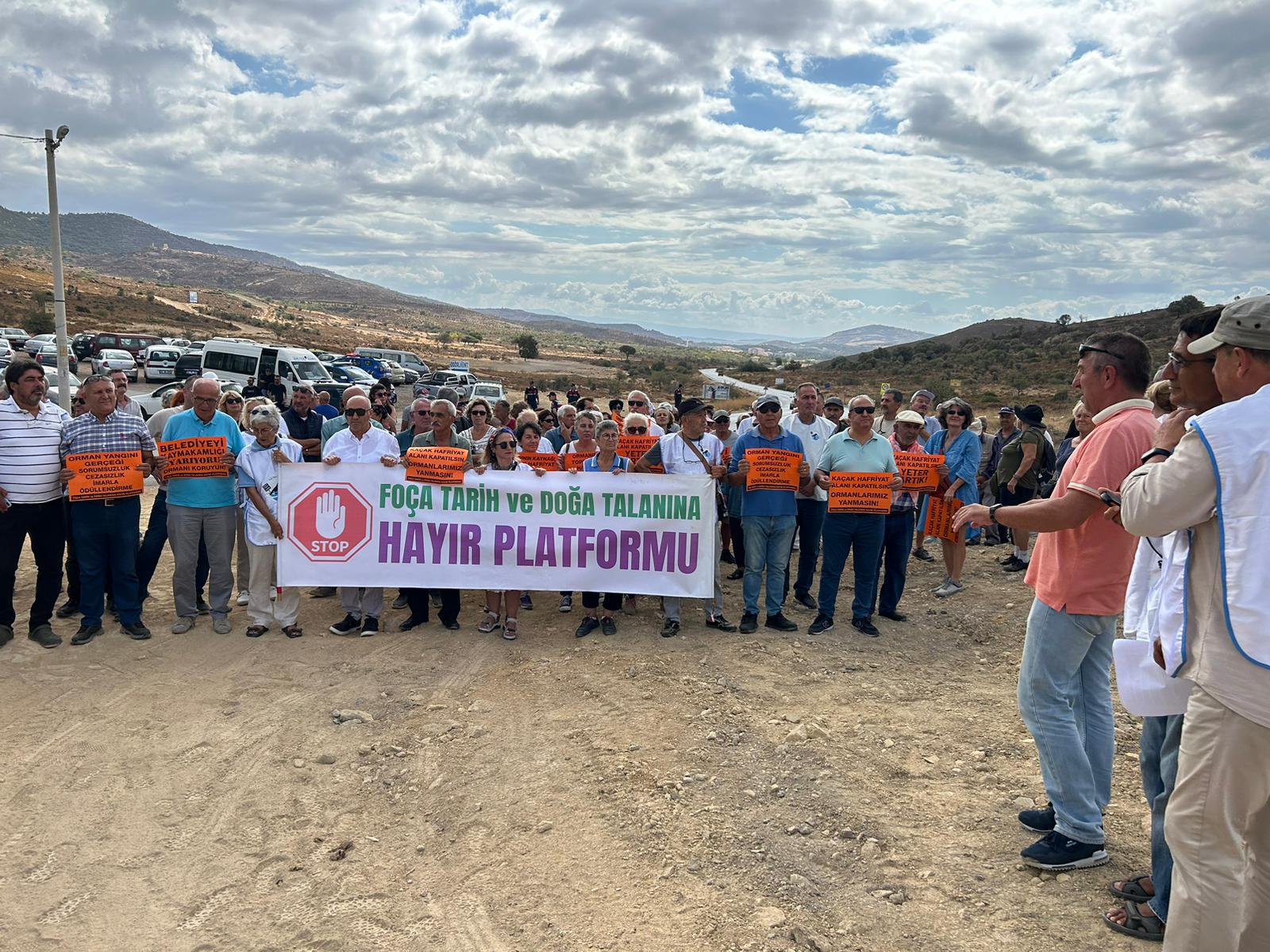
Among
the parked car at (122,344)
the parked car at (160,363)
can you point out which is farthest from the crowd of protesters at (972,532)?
the parked car at (122,344)

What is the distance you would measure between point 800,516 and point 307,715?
5.19 m

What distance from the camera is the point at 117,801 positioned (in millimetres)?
4652

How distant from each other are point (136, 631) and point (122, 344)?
45.7 metres

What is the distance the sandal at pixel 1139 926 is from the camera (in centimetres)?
329

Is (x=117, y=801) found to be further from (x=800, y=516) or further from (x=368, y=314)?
(x=368, y=314)

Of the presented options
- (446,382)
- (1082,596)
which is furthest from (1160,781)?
(446,382)

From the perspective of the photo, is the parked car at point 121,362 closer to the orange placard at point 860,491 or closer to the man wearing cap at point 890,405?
the man wearing cap at point 890,405

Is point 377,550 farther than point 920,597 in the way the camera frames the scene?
No

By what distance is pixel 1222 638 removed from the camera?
2543mm

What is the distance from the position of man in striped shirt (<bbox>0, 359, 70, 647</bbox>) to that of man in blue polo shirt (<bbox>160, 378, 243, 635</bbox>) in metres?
0.83

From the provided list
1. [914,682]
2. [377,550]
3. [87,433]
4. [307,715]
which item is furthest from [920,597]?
[87,433]

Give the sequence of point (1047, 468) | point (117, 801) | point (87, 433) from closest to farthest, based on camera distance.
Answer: point (117, 801), point (87, 433), point (1047, 468)

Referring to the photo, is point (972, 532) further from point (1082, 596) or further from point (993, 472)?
point (993, 472)

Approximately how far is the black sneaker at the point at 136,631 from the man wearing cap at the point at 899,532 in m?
6.55
